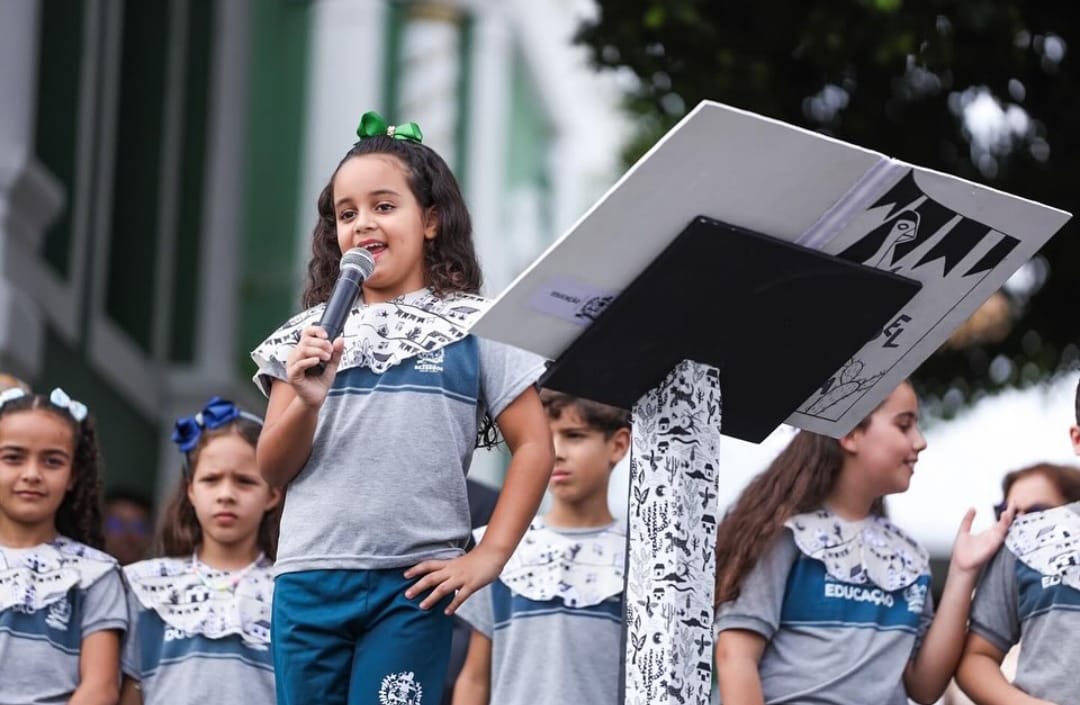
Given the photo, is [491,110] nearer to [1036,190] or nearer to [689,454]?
[1036,190]

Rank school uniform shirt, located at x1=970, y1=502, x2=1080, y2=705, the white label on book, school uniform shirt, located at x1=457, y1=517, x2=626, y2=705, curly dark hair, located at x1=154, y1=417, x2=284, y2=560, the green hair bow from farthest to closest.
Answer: curly dark hair, located at x1=154, y1=417, x2=284, y2=560 < school uniform shirt, located at x1=457, y1=517, x2=626, y2=705 < school uniform shirt, located at x1=970, y1=502, x2=1080, y2=705 < the green hair bow < the white label on book

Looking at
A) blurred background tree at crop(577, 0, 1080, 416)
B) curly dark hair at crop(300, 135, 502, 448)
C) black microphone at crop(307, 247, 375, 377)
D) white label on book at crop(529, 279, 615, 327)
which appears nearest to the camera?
white label on book at crop(529, 279, 615, 327)

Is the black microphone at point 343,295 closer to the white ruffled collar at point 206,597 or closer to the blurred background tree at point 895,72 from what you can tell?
the white ruffled collar at point 206,597

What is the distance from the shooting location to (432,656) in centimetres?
340

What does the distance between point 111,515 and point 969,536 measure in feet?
13.1

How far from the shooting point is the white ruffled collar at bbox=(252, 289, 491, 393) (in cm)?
354

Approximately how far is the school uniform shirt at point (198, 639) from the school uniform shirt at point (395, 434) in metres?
1.18

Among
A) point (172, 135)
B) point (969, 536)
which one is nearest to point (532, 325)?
point (969, 536)

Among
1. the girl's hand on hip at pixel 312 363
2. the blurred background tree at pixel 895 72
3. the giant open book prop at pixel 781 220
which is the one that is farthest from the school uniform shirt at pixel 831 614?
the blurred background tree at pixel 895 72

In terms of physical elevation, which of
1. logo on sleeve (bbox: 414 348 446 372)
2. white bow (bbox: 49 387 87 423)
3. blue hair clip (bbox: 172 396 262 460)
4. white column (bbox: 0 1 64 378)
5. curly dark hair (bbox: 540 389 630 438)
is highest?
white column (bbox: 0 1 64 378)

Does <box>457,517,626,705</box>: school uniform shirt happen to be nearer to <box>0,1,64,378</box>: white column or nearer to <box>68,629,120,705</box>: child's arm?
<box>68,629,120,705</box>: child's arm

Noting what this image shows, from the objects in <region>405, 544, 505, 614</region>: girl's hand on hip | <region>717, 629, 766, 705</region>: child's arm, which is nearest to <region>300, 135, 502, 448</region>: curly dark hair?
<region>405, 544, 505, 614</region>: girl's hand on hip

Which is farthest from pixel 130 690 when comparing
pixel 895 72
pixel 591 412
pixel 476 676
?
pixel 895 72

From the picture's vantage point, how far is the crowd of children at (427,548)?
341cm
